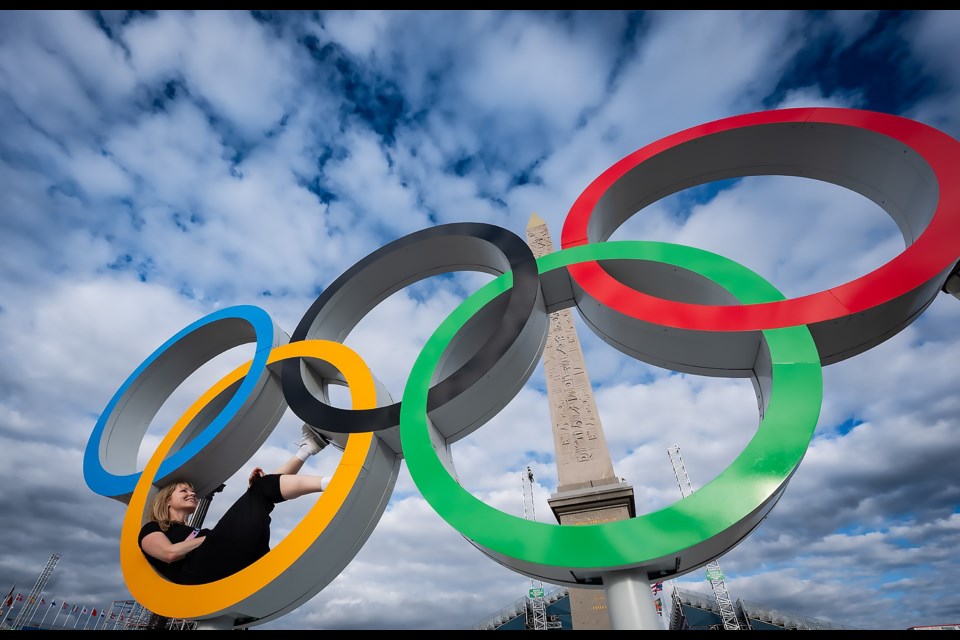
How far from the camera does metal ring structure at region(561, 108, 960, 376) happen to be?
434 centimetres

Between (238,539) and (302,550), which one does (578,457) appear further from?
(238,539)

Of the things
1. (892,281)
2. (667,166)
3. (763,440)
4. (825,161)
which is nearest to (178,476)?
(763,440)

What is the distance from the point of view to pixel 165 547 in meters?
5.26

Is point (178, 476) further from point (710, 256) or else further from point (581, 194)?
point (710, 256)

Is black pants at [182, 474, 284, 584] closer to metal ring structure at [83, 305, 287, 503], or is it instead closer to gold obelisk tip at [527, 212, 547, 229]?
metal ring structure at [83, 305, 287, 503]

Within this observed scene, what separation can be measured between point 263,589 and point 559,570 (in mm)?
2727

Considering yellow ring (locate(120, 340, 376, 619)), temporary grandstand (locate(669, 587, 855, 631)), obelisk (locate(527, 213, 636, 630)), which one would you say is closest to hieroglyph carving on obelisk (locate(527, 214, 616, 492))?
obelisk (locate(527, 213, 636, 630))

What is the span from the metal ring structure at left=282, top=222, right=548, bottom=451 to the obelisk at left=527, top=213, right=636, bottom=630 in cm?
282

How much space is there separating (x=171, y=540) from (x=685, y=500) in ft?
16.9

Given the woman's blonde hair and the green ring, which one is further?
the woman's blonde hair

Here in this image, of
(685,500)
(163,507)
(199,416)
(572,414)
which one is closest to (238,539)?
(163,507)

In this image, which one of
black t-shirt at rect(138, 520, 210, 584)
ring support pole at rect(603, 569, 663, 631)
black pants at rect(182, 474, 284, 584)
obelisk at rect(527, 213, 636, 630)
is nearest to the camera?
ring support pole at rect(603, 569, 663, 631)

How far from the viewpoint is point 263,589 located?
469 centimetres

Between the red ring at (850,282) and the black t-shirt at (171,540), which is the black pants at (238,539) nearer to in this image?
the black t-shirt at (171,540)
